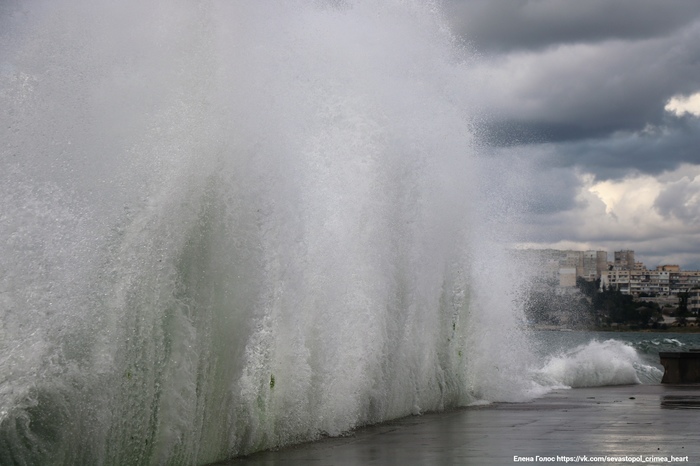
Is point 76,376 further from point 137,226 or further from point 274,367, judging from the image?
point 274,367

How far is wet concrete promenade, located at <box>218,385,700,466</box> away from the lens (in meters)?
10.3

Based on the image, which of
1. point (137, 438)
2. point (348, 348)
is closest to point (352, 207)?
point (348, 348)

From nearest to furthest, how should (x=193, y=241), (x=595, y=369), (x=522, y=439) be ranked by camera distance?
(x=193, y=241)
(x=522, y=439)
(x=595, y=369)

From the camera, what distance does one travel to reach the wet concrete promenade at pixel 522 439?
10.3 m

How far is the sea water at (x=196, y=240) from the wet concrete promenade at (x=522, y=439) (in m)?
0.68

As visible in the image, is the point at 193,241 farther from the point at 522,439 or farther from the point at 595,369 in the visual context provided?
the point at 595,369

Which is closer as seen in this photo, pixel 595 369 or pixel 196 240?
pixel 196 240

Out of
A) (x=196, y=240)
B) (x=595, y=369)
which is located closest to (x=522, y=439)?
(x=196, y=240)

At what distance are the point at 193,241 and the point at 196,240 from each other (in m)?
0.04

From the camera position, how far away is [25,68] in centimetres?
1074

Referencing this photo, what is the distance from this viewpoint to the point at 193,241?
405 inches

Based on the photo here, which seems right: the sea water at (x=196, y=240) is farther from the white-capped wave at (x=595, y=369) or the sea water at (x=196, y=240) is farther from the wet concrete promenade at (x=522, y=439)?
the white-capped wave at (x=595, y=369)

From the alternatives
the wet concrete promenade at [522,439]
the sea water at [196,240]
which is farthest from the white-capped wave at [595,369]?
the sea water at [196,240]

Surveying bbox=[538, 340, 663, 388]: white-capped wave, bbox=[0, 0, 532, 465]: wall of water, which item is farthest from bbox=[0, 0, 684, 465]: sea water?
bbox=[538, 340, 663, 388]: white-capped wave
